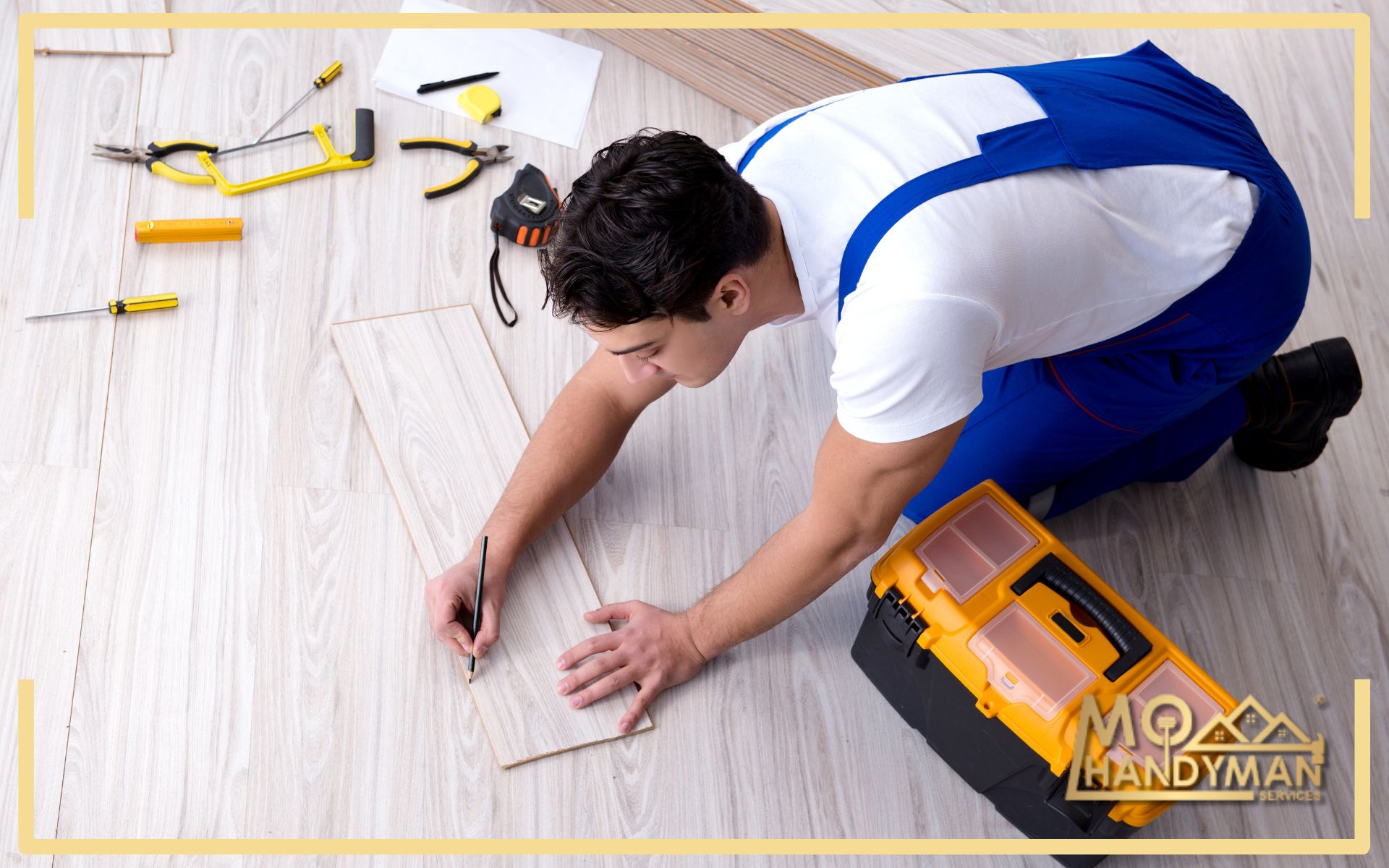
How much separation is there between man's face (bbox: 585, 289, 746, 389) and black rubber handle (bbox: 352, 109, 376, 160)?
115 cm

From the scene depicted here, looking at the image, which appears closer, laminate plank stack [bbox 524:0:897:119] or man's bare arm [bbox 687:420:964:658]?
man's bare arm [bbox 687:420:964:658]

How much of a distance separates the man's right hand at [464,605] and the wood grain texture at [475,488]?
0.18 feet

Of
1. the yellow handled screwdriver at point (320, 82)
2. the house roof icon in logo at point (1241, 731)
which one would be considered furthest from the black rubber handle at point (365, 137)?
the house roof icon in logo at point (1241, 731)

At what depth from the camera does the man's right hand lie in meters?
1.74

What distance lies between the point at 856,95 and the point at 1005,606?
757 mm

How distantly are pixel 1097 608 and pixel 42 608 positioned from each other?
1.68 metres

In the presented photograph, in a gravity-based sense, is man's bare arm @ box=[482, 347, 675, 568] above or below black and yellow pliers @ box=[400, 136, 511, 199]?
below

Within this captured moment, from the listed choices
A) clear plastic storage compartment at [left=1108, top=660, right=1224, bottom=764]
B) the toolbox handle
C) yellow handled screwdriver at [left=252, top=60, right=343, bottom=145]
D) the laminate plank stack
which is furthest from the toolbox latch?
yellow handled screwdriver at [left=252, top=60, right=343, bottom=145]

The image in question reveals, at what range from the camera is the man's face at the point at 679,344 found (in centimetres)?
138

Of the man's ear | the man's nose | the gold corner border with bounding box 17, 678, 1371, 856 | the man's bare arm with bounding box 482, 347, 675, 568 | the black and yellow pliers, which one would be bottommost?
the gold corner border with bounding box 17, 678, 1371, 856

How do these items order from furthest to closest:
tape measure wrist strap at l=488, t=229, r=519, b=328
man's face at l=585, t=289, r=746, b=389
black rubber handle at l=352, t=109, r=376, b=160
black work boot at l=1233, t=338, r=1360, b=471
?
black rubber handle at l=352, t=109, r=376, b=160
tape measure wrist strap at l=488, t=229, r=519, b=328
black work boot at l=1233, t=338, r=1360, b=471
man's face at l=585, t=289, r=746, b=389

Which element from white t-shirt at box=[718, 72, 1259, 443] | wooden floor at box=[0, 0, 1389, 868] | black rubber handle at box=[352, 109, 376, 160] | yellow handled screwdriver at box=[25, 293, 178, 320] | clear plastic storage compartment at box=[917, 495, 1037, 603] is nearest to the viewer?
white t-shirt at box=[718, 72, 1259, 443]

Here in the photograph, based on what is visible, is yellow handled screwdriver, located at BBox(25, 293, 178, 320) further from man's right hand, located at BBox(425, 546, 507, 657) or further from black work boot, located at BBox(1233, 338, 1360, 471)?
black work boot, located at BBox(1233, 338, 1360, 471)

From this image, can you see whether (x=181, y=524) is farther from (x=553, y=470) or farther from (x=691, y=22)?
(x=691, y=22)
